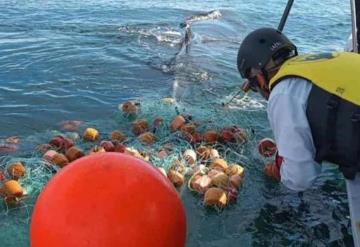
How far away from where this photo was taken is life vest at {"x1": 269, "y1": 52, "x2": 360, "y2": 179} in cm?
378

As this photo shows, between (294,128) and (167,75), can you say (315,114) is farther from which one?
(167,75)

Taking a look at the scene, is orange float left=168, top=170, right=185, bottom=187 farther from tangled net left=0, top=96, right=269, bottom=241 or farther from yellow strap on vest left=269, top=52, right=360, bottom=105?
yellow strap on vest left=269, top=52, right=360, bottom=105

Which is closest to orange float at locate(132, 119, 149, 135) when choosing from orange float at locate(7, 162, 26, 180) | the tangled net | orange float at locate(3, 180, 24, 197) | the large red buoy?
the tangled net

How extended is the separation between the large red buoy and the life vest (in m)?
1.29

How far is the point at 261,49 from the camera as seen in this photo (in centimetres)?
424

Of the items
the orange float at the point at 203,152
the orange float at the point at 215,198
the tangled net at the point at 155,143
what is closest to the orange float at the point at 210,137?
the tangled net at the point at 155,143

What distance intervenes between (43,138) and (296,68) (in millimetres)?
4354

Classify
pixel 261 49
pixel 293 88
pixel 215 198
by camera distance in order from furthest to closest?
1. pixel 215 198
2. pixel 261 49
3. pixel 293 88

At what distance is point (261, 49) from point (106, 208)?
1981 millimetres

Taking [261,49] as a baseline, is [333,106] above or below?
below

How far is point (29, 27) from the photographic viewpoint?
13.3 meters

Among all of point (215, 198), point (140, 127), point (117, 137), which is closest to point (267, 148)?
point (215, 198)

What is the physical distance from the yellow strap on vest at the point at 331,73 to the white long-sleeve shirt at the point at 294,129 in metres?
0.07

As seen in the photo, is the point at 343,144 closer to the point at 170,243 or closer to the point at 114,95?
the point at 170,243
